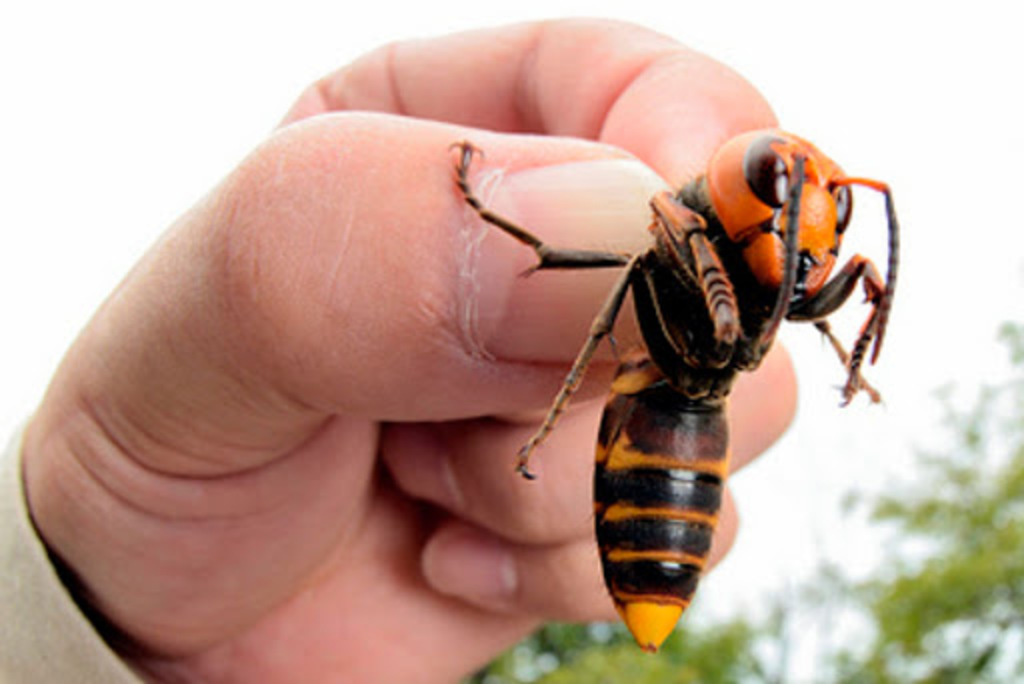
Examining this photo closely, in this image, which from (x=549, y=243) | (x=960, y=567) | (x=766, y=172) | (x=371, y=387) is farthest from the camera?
(x=960, y=567)

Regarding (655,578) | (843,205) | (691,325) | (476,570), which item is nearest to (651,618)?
(655,578)

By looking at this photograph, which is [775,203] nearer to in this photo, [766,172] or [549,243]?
Result: [766,172]

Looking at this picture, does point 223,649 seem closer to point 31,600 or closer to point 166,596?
point 166,596

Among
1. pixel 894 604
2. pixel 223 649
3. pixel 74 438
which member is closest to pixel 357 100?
pixel 74 438

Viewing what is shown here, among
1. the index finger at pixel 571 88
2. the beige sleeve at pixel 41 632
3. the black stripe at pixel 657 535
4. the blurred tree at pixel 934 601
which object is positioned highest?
the index finger at pixel 571 88

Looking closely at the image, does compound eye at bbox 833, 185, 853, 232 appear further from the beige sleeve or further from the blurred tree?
the blurred tree

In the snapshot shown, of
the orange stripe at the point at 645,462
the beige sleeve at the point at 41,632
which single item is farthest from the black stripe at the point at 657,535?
the beige sleeve at the point at 41,632

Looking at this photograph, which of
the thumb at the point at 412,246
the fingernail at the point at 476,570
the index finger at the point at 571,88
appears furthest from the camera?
the fingernail at the point at 476,570

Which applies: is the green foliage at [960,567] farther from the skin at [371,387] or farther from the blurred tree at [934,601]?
the skin at [371,387]
